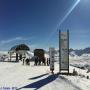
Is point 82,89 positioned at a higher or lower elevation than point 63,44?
lower

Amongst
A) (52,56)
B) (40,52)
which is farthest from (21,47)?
(52,56)

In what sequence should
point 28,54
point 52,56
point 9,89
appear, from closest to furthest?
point 9,89 < point 52,56 < point 28,54

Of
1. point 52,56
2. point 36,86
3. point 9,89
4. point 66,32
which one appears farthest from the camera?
point 52,56

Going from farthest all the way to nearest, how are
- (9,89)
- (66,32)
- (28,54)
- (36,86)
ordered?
(28,54) < (66,32) < (36,86) < (9,89)

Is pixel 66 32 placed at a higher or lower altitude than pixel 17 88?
higher

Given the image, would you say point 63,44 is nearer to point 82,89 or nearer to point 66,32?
point 66,32

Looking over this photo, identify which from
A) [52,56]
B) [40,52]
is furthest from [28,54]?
[52,56]

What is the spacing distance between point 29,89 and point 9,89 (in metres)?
1.27

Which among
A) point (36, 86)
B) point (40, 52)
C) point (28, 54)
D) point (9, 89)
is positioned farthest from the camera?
point (28, 54)

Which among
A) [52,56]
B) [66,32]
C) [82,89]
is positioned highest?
[66,32]

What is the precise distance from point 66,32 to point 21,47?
2170 inches

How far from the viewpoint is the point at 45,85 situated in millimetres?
16547

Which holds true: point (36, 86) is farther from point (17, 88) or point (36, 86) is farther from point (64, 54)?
point (64, 54)

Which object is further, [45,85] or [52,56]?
[52,56]
